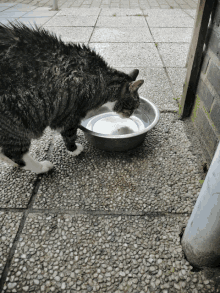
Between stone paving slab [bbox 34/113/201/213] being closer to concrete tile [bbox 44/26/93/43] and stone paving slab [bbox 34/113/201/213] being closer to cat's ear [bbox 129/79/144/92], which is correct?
cat's ear [bbox 129/79/144/92]

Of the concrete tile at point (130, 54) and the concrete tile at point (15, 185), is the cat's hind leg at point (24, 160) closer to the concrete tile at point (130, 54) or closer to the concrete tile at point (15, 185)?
the concrete tile at point (15, 185)

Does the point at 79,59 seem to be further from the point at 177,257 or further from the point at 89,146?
the point at 177,257

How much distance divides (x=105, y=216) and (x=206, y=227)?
2.94 ft

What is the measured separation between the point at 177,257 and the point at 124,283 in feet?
1.49

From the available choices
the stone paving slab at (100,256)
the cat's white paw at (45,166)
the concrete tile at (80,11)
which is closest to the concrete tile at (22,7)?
the concrete tile at (80,11)

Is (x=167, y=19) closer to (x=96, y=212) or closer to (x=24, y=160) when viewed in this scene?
(x=24, y=160)

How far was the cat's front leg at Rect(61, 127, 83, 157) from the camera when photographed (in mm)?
2234

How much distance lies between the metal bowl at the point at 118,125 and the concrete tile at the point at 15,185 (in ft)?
2.40

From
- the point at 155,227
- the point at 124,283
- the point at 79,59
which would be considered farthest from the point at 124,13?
the point at 124,283

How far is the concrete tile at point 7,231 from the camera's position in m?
1.63

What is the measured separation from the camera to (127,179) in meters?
2.23

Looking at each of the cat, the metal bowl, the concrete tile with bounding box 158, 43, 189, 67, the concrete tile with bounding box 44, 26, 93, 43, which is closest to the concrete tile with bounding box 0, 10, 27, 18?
the concrete tile with bounding box 44, 26, 93, 43

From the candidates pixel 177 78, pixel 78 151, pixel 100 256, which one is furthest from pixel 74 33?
pixel 100 256

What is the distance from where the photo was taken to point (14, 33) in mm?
1800
